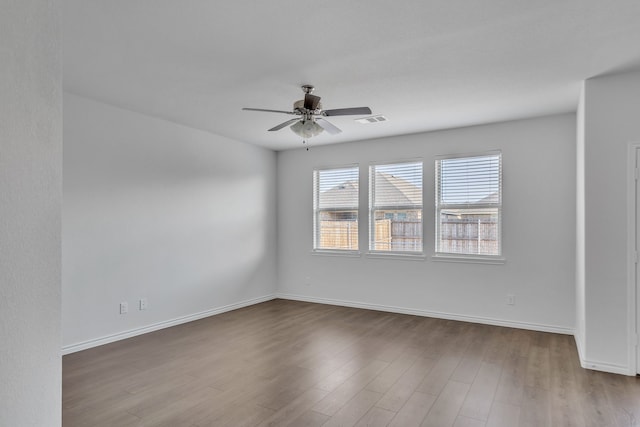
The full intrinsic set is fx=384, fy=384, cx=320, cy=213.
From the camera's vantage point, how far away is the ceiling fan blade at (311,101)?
3344 mm

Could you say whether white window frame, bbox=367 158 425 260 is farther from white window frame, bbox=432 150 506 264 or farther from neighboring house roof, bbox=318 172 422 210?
white window frame, bbox=432 150 506 264

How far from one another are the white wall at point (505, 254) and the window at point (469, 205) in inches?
4.6

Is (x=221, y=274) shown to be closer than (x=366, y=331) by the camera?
No

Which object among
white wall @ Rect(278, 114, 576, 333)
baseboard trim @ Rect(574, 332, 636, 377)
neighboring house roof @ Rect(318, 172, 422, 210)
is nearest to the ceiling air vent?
white wall @ Rect(278, 114, 576, 333)

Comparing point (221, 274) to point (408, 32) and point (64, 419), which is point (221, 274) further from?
point (408, 32)

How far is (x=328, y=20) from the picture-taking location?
2.45 metres

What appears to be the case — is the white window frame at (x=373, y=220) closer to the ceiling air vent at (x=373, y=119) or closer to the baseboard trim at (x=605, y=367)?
the ceiling air vent at (x=373, y=119)

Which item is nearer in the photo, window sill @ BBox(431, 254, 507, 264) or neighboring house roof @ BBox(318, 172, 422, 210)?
window sill @ BBox(431, 254, 507, 264)

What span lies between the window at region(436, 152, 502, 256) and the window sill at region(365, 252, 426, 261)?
10.8 inches

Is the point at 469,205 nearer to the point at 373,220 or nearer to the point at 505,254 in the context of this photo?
the point at 505,254

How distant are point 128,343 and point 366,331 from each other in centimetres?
269

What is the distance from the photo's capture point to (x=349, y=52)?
9.52ft

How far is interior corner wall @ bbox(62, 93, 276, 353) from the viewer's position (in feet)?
12.9

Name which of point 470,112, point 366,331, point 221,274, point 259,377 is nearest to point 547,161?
point 470,112
